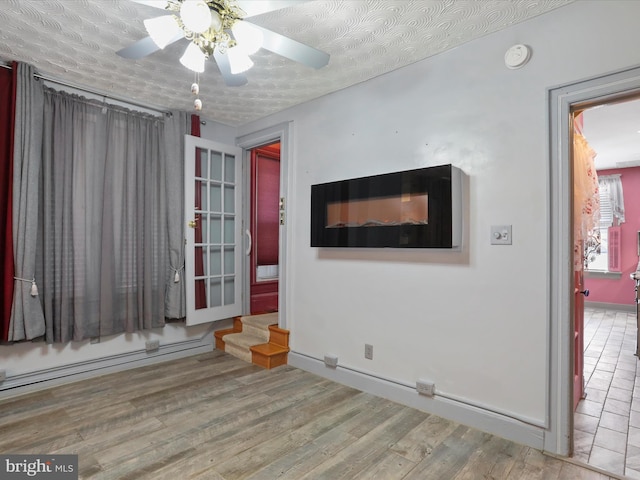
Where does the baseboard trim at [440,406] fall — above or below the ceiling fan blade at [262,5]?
below

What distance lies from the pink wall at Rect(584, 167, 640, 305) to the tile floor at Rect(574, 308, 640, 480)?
6.87ft

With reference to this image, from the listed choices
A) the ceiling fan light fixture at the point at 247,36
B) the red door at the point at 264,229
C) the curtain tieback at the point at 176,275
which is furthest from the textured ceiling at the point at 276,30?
the curtain tieback at the point at 176,275

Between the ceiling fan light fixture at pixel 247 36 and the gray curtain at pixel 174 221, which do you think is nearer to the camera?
the ceiling fan light fixture at pixel 247 36

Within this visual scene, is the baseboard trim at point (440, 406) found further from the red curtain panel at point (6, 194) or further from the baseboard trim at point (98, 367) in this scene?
the red curtain panel at point (6, 194)

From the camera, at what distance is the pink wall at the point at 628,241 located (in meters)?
6.31

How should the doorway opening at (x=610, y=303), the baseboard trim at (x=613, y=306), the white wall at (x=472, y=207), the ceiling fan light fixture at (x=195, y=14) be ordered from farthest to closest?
the baseboard trim at (x=613, y=306), the doorway opening at (x=610, y=303), the white wall at (x=472, y=207), the ceiling fan light fixture at (x=195, y=14)

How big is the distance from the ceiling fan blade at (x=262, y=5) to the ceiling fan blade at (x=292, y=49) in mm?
121

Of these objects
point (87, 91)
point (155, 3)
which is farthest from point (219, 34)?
point (87, 91)

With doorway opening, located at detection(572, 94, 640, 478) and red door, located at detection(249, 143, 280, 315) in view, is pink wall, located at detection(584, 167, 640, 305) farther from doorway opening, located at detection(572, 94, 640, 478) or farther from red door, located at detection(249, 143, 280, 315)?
red door, located at detection(249, 143, 280, 315)

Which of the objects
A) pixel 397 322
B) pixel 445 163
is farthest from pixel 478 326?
pixel 445 163

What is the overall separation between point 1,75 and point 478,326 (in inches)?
152

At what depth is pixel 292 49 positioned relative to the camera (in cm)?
193

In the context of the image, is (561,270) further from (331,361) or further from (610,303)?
(610,303)

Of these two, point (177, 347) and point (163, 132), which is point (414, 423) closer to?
point (177, 347)
